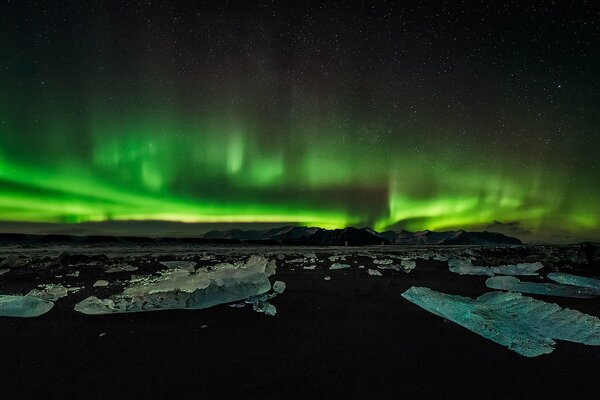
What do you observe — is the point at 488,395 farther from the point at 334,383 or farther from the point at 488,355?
the point at 334,383

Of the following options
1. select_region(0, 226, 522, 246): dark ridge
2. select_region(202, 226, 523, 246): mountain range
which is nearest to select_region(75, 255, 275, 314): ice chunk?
select_region(0, 226, 522, 246): dark ridge

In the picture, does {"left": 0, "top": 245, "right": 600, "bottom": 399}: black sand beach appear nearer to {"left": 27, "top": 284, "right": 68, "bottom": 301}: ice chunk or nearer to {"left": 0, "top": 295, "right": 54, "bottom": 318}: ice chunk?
{"left": 0, "top": 295, "right": 54, "bottom": 318}: ice chunk

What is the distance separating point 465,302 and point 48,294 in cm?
518

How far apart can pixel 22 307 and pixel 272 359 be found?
286cm

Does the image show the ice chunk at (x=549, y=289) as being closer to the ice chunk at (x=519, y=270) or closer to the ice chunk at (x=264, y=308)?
the ice chunk at (x=519, y=270)

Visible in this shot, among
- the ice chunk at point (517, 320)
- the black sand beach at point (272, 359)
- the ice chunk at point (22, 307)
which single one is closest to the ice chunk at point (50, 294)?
the ice chunk at point (22, 307)

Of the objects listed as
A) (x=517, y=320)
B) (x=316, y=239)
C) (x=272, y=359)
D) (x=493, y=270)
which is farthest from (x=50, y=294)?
(x=316, y=239)

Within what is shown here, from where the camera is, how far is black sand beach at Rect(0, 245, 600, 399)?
1733 mm

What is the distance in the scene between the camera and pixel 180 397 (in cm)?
166

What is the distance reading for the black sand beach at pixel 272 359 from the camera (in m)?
1.73

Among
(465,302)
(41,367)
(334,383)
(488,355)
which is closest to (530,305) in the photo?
(465,302)

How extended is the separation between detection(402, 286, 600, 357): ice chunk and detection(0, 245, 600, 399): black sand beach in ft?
0.31

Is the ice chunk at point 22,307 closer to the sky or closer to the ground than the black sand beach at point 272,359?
closer to the sky

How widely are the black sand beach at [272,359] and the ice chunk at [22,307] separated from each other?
0.11 meters
